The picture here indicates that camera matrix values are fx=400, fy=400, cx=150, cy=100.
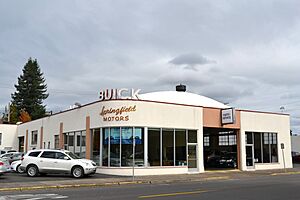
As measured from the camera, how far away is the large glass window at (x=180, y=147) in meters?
28.1

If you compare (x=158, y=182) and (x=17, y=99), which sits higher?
(x=17, y=99)

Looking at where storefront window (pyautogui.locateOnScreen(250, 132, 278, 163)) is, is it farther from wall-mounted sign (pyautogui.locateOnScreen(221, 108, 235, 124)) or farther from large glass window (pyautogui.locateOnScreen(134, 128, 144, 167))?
large glass window (pyautogui.locateOnScreen(134, 128, 144, 167))

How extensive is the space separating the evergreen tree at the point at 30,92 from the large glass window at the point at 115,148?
5961 centimetres

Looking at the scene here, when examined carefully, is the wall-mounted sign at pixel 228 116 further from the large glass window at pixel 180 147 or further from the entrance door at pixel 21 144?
the entrance door at pixel 21 144

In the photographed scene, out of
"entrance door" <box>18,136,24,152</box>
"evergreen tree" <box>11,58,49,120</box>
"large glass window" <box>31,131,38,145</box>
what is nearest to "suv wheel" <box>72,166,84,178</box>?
"large glass window" <box>31,131,38,145</box>

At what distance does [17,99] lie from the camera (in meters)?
85.1

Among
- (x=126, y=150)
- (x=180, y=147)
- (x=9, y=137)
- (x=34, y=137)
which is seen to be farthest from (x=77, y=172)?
(x=9, y=137)

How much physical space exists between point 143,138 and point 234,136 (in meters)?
10.8

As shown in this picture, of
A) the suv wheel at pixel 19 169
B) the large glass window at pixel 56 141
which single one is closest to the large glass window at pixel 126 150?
the suv wheel at pixel 19 169

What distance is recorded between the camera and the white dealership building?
26.5 metres

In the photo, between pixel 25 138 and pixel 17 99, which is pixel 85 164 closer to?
pixel 25 138

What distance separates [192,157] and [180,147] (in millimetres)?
1407

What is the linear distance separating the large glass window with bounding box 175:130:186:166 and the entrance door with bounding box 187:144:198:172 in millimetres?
568

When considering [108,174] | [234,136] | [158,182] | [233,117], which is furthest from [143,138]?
[234,136]
